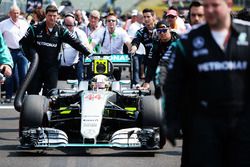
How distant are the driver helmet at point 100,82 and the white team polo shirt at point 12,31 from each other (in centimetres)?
581

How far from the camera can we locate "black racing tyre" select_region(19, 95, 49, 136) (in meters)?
11.5

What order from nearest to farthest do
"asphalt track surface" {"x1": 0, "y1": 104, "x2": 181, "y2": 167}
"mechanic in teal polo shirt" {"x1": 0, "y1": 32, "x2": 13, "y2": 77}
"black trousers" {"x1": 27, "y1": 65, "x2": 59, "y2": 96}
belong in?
"mechanic in teal polo shirt" {"x1": 0, "y1": 32, "x2": 13, "y2": 77}
"asphalt track surface" {"x1": 0, "y1": 104, "x2": 181, "y2": 167}
"black trousers" {"x1": 27, "y1": 65, "x2": 59, "y2": 96}

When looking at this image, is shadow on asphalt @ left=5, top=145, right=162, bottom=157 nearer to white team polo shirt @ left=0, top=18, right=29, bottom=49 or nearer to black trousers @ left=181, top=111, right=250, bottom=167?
black trousers @ left=181, top=111, right=250, bottom=167

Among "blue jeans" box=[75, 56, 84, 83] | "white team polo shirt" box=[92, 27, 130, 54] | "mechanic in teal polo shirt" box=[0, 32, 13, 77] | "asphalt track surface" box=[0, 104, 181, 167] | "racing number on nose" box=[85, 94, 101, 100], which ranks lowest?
"asphalt track surface" box=[0, 104, 181, 167]

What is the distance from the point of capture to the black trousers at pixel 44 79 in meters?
13.6

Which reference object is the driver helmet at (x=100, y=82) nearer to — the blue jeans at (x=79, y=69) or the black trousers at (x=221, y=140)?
the blue jeans at (x=79, y=69)

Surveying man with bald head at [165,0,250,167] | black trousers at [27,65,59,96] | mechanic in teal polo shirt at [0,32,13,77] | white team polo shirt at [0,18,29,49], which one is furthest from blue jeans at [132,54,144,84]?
man with bald head at [165,0,250,167]

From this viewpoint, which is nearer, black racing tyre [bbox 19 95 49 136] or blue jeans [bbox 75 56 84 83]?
black racing tyre [bbox 19 95 49 136]

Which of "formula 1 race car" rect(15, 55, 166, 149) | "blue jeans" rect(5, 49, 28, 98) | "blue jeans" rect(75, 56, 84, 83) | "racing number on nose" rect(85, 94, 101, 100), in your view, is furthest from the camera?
"blue jeans" rect(5, 49, 28, 98)

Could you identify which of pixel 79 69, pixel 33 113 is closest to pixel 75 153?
pixel 33 113

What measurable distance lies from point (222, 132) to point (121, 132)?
15.9 feet

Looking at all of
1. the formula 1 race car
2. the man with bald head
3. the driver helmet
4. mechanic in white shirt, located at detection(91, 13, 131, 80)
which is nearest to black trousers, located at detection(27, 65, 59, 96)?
the formula 1 race car

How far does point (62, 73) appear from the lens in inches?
603

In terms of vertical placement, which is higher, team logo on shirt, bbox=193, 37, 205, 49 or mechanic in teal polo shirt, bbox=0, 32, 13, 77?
team logo on shirt, bbox=193, 37, 205, 49
